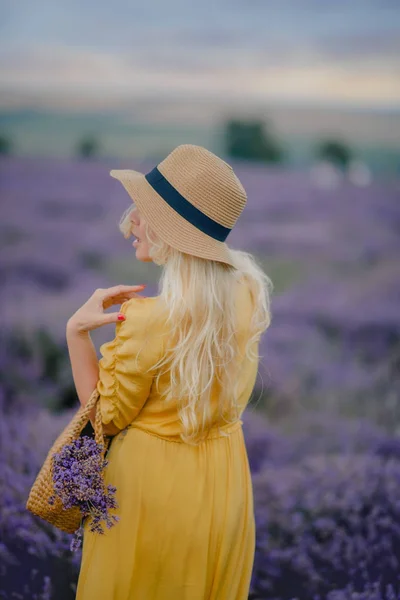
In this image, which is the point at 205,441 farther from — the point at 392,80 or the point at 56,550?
the point at 392,80

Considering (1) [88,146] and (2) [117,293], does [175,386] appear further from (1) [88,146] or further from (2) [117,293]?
(1) [88,146]

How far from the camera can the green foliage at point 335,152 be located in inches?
260

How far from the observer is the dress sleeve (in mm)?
1728

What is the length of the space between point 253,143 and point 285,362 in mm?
2742

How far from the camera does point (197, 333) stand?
5.84 ft

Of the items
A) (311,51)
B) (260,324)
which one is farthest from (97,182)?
(260,324)

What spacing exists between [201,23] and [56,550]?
15.1 ft

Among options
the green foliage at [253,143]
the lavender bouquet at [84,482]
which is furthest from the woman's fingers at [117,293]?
the green foliage at [253,143]

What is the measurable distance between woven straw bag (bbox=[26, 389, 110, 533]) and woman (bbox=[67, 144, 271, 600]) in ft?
0.12

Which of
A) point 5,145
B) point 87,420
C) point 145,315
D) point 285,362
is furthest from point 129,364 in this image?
point 5,145

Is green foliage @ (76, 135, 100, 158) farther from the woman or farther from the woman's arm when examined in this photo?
the woman's arm

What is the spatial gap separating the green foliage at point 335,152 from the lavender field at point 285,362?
0.30 metres

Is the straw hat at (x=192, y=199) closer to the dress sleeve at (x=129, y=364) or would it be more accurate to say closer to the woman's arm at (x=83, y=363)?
the dress sleeve at (x=129, y=364)

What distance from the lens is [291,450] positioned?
3922 millimetres
